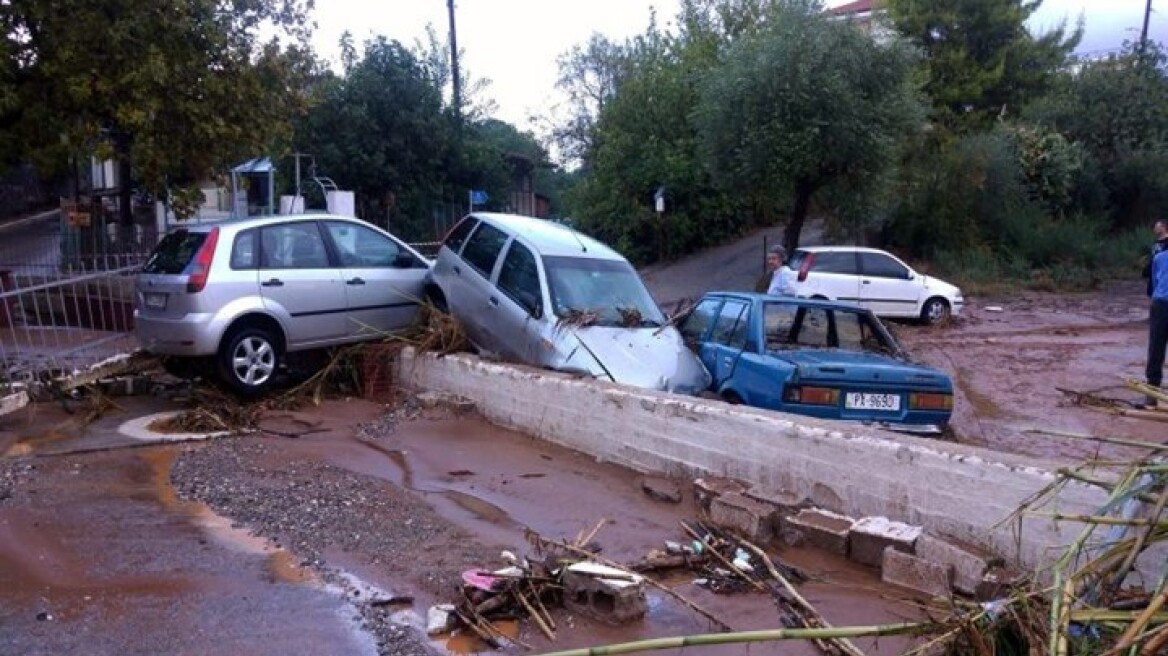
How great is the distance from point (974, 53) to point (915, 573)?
105ft

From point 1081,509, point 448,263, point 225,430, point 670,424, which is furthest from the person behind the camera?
point 448,263

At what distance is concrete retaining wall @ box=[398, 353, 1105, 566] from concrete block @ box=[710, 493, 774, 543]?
19.0 inches

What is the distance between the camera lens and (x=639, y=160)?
28.6m

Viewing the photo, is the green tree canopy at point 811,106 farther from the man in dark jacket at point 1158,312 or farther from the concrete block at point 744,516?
the concrete block at point 744,516

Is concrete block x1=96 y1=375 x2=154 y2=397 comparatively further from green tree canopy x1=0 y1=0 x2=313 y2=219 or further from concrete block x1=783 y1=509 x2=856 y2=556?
concrete block x1=783 y1=509 x2=856 y2=556

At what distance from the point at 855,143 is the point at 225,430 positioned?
1575 cm

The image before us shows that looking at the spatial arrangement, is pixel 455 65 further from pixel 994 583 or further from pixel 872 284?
pixel 994 583

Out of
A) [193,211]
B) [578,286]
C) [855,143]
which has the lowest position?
[578,286]

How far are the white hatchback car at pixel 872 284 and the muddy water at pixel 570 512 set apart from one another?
1147cm

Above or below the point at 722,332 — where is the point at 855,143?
above

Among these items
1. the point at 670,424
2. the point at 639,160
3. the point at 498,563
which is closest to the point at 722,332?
the point at 670,424

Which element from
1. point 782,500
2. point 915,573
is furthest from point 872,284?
point 915,573

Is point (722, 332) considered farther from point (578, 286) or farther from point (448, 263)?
point (448, 263)

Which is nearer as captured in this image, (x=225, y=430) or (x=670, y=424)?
(x=670, y=424)
